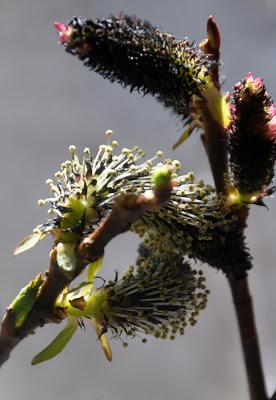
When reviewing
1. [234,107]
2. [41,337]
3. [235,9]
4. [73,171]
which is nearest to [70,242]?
[73,171]

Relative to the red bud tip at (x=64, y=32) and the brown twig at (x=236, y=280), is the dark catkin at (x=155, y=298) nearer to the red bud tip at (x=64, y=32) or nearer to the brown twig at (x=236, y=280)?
the brown twig at (x=236, y=280)

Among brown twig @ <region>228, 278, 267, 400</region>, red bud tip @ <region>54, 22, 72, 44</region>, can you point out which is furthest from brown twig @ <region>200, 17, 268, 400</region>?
red bud tip @ <region>54, 22, 72, 44</region>

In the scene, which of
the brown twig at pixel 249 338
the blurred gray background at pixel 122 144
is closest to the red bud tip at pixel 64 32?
the brown twig at pixel 249 338

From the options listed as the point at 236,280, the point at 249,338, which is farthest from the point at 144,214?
the point at 249,338

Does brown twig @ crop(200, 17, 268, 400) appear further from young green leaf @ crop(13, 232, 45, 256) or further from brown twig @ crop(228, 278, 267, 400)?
young green leaf @ crop(13, 232, 45, 256)

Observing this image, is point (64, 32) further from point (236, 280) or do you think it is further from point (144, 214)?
point (236, 280)

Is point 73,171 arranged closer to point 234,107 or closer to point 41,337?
point 234,107
